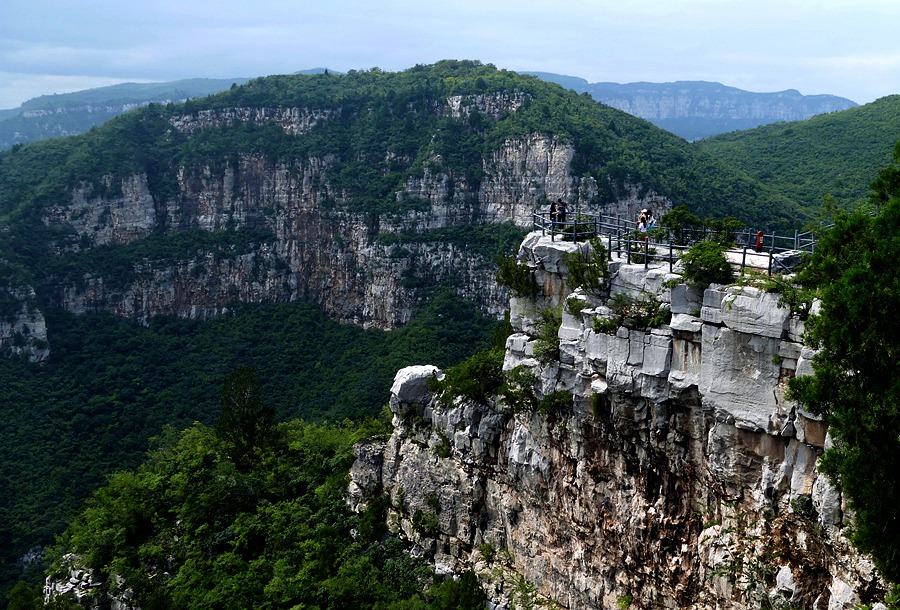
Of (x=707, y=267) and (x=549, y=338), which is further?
(x=549, y=338)

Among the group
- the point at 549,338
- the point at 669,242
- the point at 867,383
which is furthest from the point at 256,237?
the point at 867,383

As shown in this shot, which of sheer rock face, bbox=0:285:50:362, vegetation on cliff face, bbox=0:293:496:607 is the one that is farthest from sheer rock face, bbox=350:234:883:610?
sheer rock face, bbox=0:285:50:362

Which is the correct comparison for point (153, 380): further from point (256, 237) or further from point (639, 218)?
point (639, 218)

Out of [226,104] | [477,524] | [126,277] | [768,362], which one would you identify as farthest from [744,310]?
[226,104]

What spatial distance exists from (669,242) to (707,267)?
99.3 inches

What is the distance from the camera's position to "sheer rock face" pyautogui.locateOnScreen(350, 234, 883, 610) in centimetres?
1812

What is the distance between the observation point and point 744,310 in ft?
61.6

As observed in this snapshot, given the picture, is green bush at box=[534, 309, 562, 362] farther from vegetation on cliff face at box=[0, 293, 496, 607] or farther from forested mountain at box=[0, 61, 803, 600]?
forested mountain at box=[0, 61, 803, 600]

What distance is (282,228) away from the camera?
310 feet

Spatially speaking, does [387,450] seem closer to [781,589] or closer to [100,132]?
[781,589]

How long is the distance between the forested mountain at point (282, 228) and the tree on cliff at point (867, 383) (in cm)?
5102

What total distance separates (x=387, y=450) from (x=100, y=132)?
3128 inches

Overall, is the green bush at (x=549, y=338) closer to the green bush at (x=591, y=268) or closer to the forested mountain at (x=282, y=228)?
the green bush at (x=591, y=268)

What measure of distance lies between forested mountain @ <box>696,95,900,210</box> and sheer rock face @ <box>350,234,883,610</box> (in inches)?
2079
